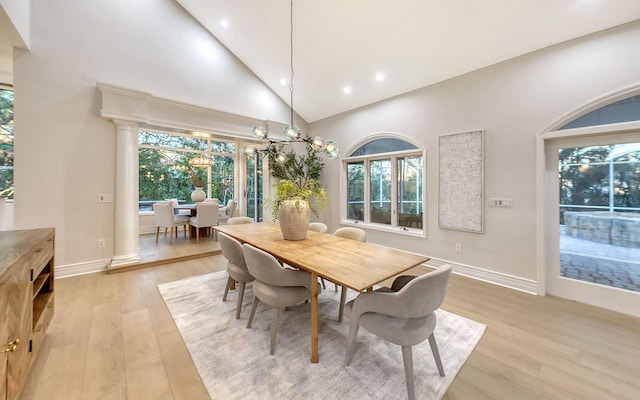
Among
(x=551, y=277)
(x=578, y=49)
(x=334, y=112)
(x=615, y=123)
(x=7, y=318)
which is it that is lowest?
(x=551, y=277)

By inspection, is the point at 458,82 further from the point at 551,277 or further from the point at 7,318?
the point at 7,318

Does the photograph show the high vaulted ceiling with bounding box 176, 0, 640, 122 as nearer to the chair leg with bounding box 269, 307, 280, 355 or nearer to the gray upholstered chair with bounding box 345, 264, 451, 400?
the gray upholstered chair with bounding box 345, 264, 451, 400

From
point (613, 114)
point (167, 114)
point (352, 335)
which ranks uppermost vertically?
point (167, 114)

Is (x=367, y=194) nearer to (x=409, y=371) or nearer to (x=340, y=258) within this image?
(x=340, y=258)

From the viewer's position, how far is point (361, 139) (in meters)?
4.91

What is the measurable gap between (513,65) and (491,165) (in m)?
1.30

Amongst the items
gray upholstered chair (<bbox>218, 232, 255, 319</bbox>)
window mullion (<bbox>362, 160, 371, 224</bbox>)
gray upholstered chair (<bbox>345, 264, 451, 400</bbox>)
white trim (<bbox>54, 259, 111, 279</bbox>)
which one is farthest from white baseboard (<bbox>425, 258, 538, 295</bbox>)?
white trim (<bbox>54, 259, 111, 279</bbox>)

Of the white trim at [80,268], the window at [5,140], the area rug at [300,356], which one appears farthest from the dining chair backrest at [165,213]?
the area rug at [300,356]

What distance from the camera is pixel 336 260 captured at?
188 centimetres

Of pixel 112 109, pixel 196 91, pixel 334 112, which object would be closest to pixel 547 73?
pixel 334 112

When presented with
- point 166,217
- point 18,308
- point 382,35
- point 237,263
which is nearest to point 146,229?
point 166,217

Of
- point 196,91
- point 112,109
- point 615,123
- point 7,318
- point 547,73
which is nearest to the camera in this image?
point 7,318

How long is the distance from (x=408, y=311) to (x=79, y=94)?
5066 millimetres

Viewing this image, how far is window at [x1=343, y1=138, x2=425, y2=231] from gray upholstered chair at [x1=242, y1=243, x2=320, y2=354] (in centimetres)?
292
